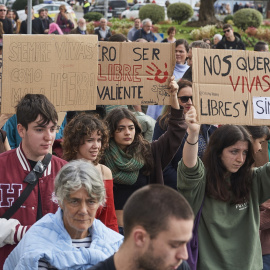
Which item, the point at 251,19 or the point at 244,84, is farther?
the point at 251,19

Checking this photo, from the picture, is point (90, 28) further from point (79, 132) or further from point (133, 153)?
point (79, 132)

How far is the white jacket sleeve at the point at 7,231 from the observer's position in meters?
3.78

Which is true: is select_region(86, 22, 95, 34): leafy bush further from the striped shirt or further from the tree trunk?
the striped shirt

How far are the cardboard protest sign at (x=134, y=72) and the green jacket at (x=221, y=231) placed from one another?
1.33 m

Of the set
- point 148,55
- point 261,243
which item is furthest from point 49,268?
point 148,55

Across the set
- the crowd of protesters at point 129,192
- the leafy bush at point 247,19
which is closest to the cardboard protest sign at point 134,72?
the crowd of protesters at point 129,192

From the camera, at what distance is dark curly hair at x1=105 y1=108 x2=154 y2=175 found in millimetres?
5238

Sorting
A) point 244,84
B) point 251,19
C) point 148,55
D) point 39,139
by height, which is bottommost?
point 39,139

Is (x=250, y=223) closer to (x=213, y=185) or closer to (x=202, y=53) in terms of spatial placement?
(x=213, y=185)

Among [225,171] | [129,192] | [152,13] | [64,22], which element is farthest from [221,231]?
[152,13]

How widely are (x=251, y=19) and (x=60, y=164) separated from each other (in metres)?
27.6

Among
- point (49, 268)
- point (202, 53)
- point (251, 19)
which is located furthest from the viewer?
point (251, 19)

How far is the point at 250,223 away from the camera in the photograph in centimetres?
450

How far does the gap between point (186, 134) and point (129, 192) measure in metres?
0.81
